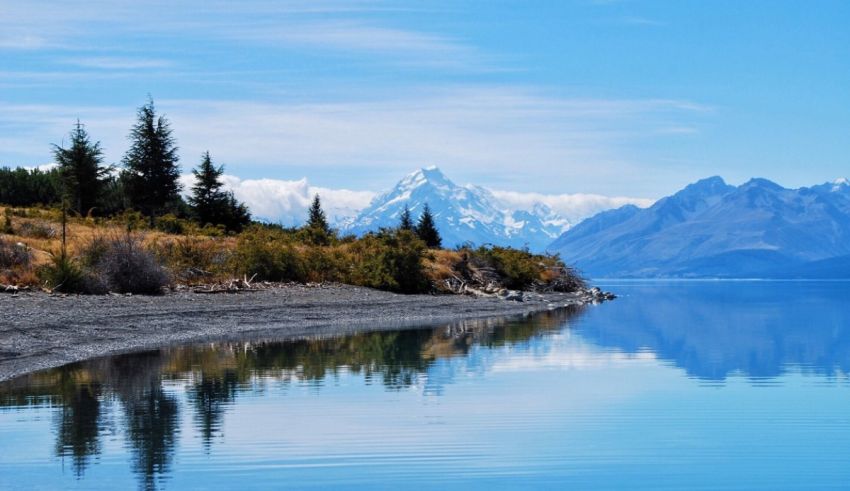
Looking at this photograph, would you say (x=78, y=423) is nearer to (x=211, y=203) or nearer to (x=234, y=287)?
(x=234, y=287)

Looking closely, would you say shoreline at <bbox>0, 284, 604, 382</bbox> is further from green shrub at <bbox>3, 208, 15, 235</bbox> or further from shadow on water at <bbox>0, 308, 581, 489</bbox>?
green shrub at <bbox>3, 208, 15, 235</bbox>

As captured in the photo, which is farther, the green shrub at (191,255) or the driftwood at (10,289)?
the green shrub at (191,255)

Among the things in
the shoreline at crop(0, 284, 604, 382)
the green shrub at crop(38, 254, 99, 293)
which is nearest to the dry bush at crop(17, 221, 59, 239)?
the green shrub at crop(38, 254, 99, 293)

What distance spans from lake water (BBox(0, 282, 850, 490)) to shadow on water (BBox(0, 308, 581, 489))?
2.6 inches

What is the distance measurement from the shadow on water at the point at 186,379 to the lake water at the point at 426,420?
0.07m

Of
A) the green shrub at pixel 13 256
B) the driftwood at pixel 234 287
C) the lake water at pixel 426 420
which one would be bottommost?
the lake water at pixel 426 420

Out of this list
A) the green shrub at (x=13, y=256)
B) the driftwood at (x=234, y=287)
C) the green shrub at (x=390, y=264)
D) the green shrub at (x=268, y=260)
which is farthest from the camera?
the green shrub at (x=390, y=264)

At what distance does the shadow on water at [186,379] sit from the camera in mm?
15906

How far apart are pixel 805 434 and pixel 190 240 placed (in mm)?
36434

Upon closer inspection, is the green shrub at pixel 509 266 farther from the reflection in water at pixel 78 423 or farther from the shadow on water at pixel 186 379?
the reflection in water at pixel 78 423

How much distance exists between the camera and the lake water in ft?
45.2

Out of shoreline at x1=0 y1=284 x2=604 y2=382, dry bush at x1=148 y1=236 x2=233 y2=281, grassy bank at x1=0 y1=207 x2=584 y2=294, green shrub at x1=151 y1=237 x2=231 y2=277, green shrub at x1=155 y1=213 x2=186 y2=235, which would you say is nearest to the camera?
shoreline at x1=0 y1=284 x2=604 y2=382

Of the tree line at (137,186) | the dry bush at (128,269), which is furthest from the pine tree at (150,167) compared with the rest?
the dry bush at (128,269)

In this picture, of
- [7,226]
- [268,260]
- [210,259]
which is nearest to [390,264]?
[268,260]
